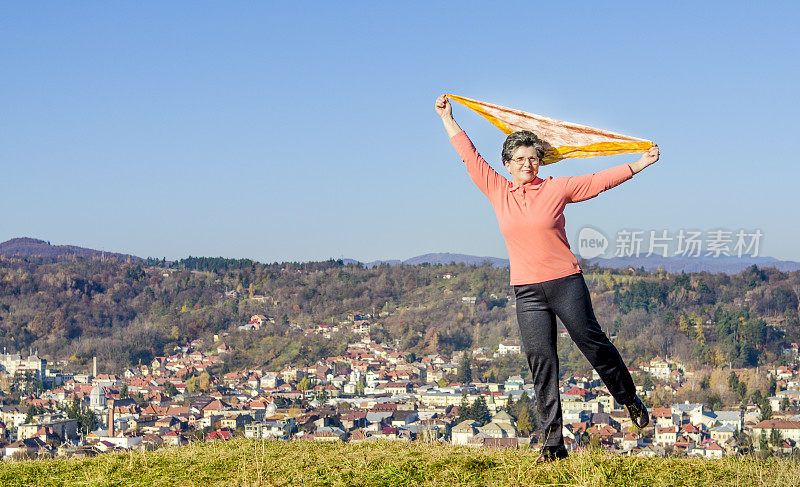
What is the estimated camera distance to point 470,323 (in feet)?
304

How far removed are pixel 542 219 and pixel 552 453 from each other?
40.3 inches

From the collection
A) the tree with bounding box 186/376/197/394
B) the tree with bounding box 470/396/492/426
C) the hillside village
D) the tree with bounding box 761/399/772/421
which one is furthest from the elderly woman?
the tree with bounding box 186/376/197/394

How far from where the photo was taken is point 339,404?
194ft

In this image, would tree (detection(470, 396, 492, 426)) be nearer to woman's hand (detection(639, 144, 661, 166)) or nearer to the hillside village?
the hillside village

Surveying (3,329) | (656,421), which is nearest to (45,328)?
(3,329)

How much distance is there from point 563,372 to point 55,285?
66.9m

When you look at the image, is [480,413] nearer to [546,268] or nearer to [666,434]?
[666,434]

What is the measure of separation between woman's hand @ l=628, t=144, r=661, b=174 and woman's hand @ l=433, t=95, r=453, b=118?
0.92m

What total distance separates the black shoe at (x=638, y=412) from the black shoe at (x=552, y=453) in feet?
1.38

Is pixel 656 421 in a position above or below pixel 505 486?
below

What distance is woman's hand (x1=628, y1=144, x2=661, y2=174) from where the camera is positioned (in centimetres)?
370

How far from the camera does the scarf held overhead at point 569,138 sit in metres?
4.08

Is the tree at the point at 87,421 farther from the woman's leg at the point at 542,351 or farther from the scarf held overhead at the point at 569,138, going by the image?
the woman's leg at the point at 542,351

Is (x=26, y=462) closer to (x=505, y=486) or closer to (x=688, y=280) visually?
(x=505, y=486)
